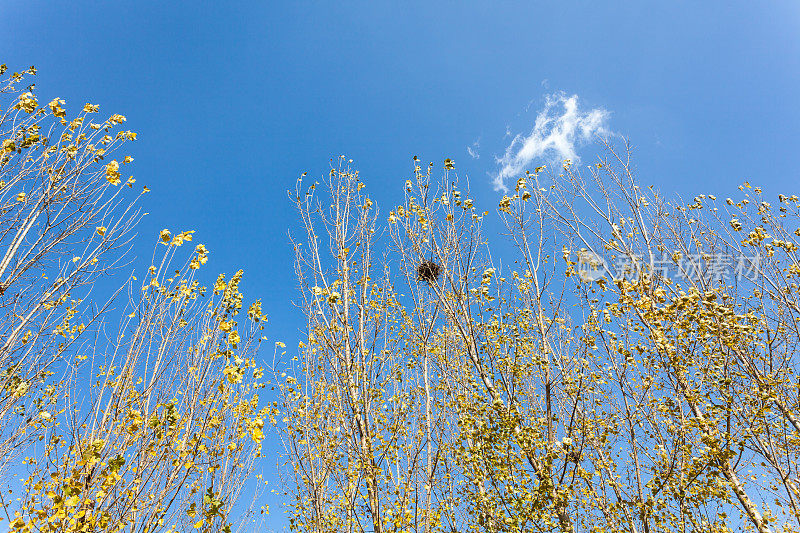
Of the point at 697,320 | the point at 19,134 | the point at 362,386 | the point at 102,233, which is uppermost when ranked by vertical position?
the point at 697,320

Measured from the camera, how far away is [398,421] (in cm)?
466

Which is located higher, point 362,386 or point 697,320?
point 697,320

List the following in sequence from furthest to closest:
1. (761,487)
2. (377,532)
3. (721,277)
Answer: (721,277), (761,487), (377,532)

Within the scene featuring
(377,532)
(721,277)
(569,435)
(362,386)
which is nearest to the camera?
(377,532)

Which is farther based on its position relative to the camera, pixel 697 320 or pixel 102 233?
pixel 697 320

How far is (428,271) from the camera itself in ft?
21.0

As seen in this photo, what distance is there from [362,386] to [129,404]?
2256 mm

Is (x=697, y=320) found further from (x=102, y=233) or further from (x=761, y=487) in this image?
(x=102, y=233)

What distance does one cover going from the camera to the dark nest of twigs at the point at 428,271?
6227mm

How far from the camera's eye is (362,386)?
457 cm

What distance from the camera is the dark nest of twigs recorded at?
623cm

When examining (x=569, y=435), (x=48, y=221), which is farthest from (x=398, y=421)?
(x=48, y=221)

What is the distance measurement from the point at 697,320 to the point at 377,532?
4.37m

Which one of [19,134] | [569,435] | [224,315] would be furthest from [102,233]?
[569,435]
